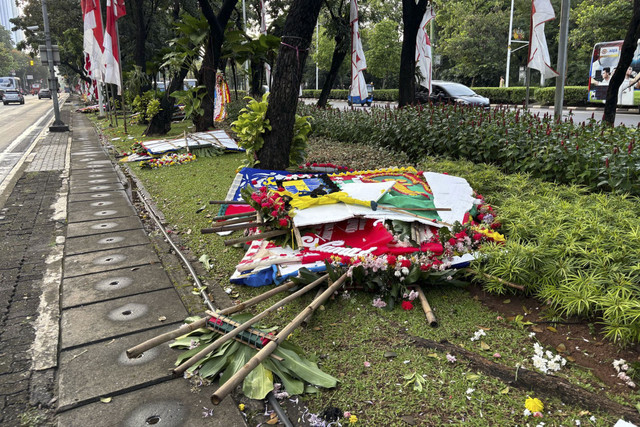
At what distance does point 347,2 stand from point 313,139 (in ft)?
28.9

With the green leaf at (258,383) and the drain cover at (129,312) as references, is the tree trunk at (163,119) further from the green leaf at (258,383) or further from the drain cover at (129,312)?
the green leaf at (258,383)

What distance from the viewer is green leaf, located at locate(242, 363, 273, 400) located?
2531mm

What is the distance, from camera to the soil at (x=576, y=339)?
262 cm

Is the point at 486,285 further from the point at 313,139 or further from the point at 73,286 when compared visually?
the point at 313,139

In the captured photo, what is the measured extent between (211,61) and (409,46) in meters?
6.17

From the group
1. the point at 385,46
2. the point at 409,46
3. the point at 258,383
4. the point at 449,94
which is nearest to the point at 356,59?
the point at 409,46

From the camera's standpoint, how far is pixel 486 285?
3.52 m

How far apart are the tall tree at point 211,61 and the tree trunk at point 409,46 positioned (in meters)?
5.69

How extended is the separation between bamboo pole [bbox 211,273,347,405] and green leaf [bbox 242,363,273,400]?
14cm

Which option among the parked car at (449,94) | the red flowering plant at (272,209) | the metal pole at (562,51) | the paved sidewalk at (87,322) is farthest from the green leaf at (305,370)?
the parked car at (449,94)

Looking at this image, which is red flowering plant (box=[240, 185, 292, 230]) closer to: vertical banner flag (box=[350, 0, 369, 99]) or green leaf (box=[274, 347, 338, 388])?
green leaf (box=[274, 347, 338, 388])

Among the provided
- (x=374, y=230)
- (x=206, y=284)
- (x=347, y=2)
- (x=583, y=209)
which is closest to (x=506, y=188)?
(x=583, y=209)

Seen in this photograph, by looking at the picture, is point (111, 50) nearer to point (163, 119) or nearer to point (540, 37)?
point (163, 119)

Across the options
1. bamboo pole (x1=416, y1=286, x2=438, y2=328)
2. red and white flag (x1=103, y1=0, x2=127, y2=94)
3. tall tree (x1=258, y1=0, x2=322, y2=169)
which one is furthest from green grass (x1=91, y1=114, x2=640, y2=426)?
red and white flag (x1=103, y1=0, x2=127, y2=94)
